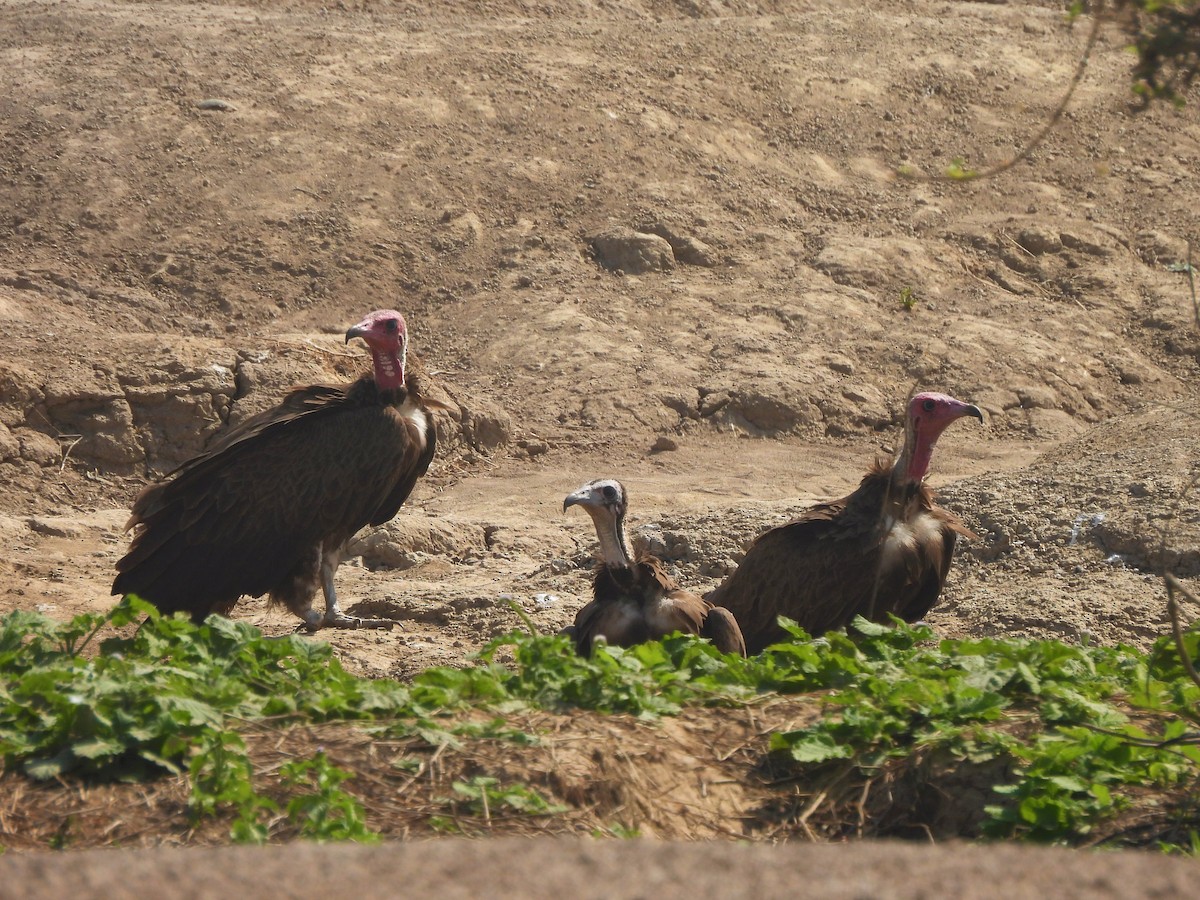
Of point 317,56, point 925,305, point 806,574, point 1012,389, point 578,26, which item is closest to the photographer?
point 806,574

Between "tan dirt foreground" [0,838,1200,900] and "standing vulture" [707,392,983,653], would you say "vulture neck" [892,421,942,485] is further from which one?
"tan dirt foreground" [0,838,1200,900]

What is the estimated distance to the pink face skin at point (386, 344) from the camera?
8688mm

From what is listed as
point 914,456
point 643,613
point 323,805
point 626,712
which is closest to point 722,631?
point 643,613

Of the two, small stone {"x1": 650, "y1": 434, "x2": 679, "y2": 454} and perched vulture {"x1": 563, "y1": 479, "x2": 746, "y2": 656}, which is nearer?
perched vulture {"x1": 563, "y1": 479, "x2": 746, "y2": 656}

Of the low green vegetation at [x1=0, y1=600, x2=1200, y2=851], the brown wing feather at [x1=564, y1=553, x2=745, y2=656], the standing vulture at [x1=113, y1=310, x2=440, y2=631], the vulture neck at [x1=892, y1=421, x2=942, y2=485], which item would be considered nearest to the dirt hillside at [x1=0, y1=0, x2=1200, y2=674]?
the standing vulture at [x1=113, y1=310, x2=440, y2=631]

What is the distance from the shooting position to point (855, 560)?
7.30 m

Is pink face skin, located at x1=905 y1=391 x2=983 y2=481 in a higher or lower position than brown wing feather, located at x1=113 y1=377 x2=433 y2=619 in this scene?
higher

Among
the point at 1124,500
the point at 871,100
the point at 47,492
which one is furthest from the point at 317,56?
the point at 1124,500

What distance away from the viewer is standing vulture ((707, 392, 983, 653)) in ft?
23.9

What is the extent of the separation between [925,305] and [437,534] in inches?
241

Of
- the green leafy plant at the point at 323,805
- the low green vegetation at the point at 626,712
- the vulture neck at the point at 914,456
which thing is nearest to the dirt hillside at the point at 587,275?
the vulture neck at the point at 914,456

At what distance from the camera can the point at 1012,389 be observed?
524 inches

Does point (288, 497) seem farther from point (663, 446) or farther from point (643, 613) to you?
point (663, 446)

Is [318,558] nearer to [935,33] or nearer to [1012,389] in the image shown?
[1012,389]
